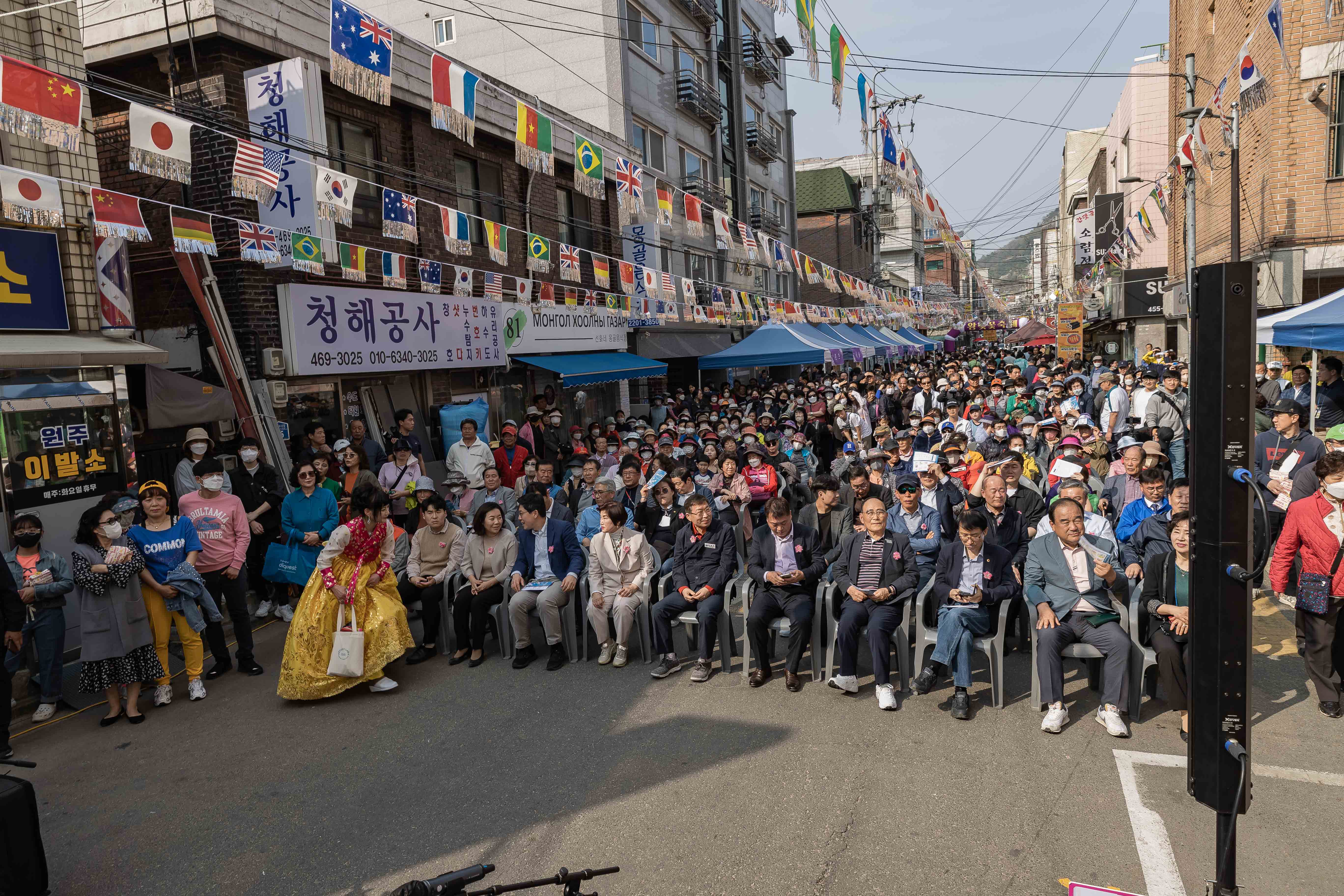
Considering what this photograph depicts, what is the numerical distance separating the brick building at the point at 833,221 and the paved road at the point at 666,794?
152 feet

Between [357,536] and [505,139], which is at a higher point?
[505,139]

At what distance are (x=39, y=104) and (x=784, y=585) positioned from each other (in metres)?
6.42

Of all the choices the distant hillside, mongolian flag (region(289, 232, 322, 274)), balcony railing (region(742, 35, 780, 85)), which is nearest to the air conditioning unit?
mongolian flag (region(289, 232, 322, 274))

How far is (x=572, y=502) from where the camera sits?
1038 cm

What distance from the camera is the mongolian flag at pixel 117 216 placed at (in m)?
7.28

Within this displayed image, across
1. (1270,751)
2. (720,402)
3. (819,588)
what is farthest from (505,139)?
(1270,751)

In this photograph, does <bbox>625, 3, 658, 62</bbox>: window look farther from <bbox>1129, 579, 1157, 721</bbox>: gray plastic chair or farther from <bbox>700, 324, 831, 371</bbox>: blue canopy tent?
<bbox>1129, 579, 1157, 721</bbox>: gray plastic chair

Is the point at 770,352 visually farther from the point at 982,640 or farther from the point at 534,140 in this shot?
the point at 982,640

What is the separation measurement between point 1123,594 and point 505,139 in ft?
44.2

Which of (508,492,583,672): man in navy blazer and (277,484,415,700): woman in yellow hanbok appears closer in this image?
(277,484,415,700): woman in yellow hanbok

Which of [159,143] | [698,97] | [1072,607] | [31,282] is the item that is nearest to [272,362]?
[31,282]

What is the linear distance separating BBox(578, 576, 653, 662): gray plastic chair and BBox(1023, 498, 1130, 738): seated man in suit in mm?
3101

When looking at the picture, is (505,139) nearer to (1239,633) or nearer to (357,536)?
(357,536)

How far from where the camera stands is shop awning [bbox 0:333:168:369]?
7.40 metres
